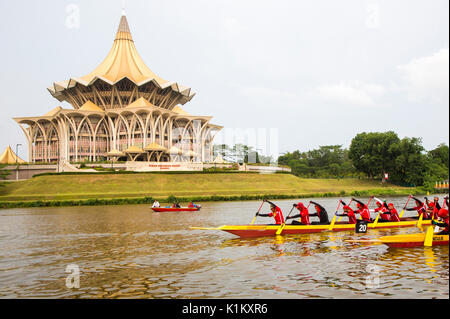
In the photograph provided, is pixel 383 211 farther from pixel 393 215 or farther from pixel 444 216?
pixel 444 216

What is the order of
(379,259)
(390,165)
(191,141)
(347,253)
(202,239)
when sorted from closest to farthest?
(379,259) < (347,253) < (202,239) < (390,165) < (191,141)

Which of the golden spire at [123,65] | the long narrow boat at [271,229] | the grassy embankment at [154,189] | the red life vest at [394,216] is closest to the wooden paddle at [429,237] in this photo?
the long narrow boat at [271,229]

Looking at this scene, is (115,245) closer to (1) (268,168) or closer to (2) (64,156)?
(1) (268,168)

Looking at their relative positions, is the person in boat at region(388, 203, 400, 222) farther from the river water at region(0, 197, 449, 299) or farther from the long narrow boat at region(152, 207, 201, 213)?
the long narrow boat at region(152, 207, 201, 213)

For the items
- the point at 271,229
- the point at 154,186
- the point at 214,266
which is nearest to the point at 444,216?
the point at 271,229

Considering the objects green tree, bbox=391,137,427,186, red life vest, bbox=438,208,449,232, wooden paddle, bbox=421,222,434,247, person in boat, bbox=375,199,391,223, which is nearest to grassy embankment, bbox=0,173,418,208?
green tree, bbox=391,137,427,186

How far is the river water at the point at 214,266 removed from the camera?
11867 millimetres

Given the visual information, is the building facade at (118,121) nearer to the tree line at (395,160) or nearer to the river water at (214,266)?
the tree line at (395,160)

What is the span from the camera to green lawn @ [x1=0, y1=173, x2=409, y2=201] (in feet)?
180

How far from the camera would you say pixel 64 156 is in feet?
295

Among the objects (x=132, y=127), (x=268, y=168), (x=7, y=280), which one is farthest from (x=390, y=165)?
(x=7, y=280)

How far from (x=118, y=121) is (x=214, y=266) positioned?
3274 inches

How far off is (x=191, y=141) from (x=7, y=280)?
287 feet

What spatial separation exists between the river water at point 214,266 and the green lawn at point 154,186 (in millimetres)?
30953
